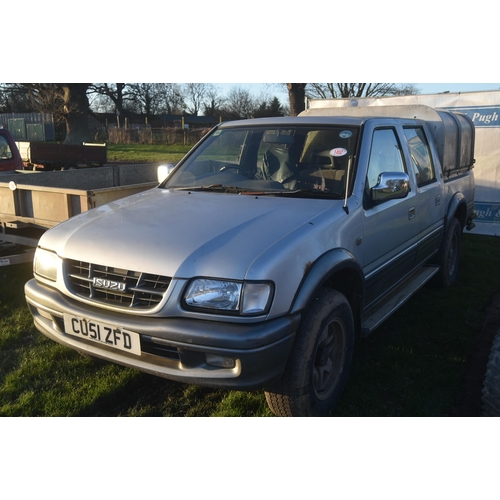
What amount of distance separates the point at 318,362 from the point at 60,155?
50.8ft

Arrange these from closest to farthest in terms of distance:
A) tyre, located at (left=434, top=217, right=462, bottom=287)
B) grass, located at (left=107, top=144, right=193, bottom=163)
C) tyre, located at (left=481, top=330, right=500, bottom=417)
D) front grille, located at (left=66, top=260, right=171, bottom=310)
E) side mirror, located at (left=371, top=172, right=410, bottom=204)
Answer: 1. front grille, located at (left=66, top=260, right=171, bottom=310)
2. tyre, located at (left=481, top=330, right=500, bottom=417)
3. side mirror, located at (left=371, top=172, right=410, bottom=204)
4. tyre, located at (left=434, top=217, right=462, bottom=287)
5. grass, located at (left=107, top=144, right=193, bottom=163)

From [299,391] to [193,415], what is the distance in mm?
827

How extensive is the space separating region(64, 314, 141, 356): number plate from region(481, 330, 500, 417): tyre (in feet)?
7.32

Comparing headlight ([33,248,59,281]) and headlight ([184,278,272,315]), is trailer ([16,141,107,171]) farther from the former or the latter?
headlight ([184,278,272,315])

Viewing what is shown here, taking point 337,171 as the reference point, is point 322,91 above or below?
above

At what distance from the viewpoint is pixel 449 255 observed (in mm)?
5738

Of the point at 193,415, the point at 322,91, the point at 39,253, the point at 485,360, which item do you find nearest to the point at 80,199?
the point at 39,253

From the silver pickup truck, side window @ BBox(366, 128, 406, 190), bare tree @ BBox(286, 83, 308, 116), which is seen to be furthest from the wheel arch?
Result: bare tree @ BBox(286, 83, 308, 116)

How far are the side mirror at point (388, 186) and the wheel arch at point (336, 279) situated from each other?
0.61 metres

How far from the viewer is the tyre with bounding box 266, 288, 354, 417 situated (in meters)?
2.75

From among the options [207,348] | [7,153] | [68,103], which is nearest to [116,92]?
[68,103]

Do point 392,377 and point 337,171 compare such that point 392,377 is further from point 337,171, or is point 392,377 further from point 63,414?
point 63,414

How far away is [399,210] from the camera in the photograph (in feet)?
13.4

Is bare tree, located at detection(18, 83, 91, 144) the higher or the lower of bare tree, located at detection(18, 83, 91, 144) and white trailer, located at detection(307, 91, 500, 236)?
the higher
